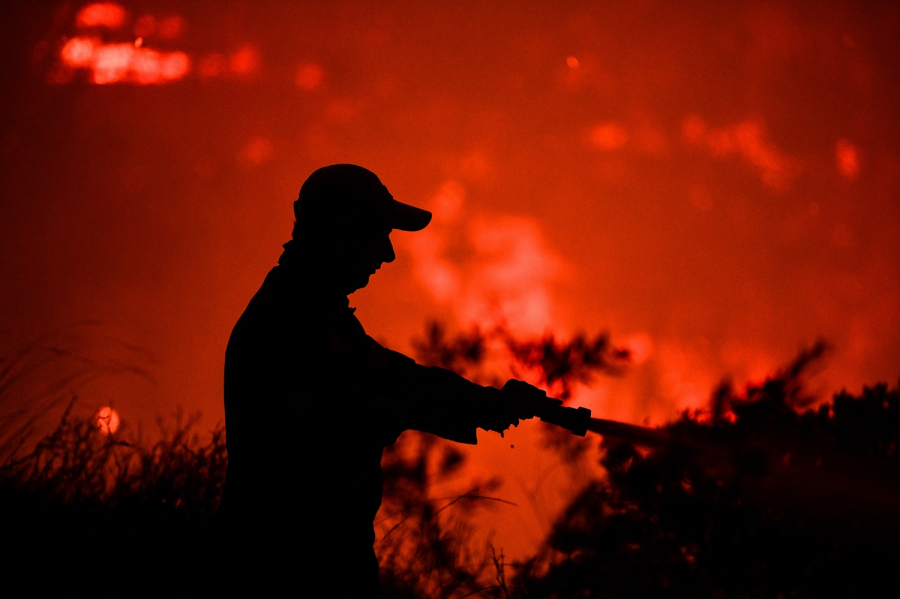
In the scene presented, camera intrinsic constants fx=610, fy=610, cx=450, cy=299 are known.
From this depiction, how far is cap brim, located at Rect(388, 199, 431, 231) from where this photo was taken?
2.34 m

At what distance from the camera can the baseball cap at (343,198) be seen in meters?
2.16

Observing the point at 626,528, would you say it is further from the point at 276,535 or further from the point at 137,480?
the point at 276,535

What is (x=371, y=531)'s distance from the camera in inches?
78.0

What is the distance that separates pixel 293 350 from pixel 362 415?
305 millimetres

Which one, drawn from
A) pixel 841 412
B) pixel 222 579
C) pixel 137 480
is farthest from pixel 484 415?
pixel 841 412

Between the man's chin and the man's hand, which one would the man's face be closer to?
the man's chin

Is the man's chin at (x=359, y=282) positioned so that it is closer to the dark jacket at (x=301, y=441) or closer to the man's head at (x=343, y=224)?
the man's head at (x=343, y=224)

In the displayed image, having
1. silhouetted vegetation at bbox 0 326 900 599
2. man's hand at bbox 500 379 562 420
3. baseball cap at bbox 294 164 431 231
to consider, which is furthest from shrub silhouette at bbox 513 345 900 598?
baseball cap at bbox 294 164 431 231

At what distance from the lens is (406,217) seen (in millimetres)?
2412

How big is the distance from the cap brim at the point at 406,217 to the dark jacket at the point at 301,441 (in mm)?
509

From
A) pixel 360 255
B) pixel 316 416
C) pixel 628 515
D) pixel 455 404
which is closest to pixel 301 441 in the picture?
pixel 316 416

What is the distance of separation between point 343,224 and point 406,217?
1.08ft

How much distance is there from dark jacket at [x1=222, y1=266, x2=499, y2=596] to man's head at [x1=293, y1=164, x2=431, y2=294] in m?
0.18

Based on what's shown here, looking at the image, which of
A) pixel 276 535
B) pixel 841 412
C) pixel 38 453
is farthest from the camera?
pixel 841 412
